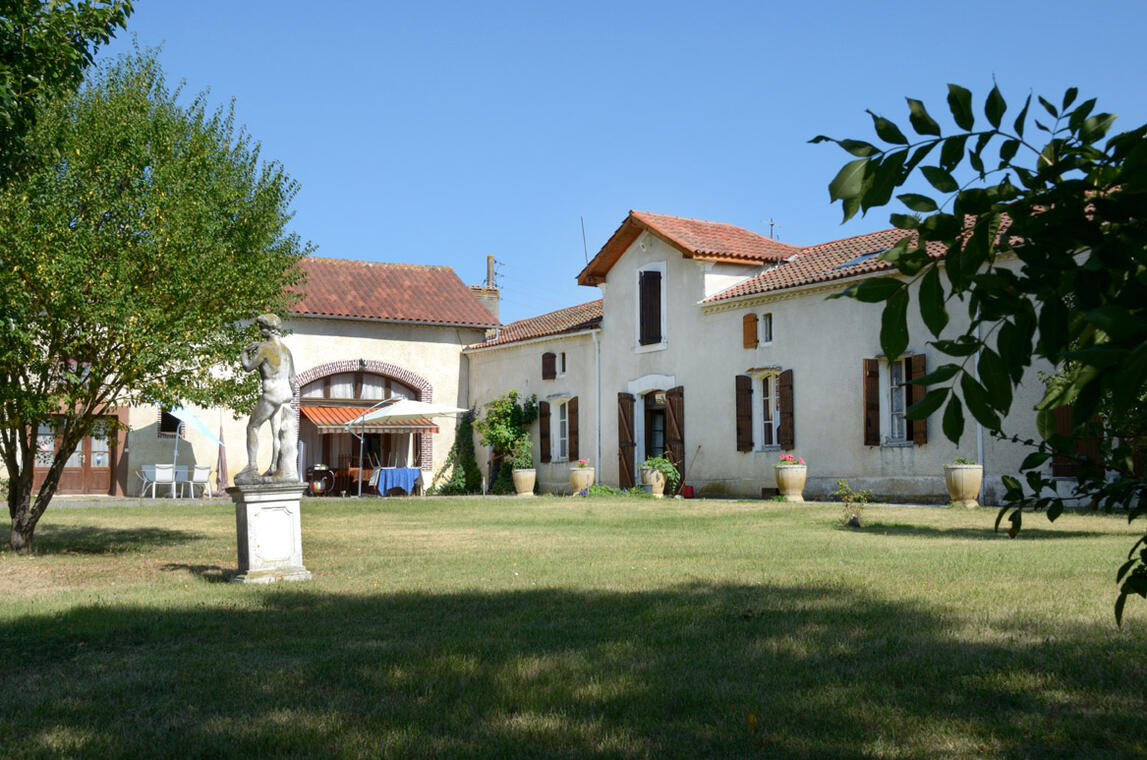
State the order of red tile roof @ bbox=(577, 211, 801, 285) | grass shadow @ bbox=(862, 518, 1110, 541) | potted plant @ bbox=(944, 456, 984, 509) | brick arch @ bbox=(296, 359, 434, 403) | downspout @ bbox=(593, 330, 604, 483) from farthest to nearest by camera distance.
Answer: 1. brick arch @ bbox=(296, 359, 434, 403)
2. downspout @ bbox=(593, 330, 604, 483)
3. red tile roof @ bbox=(577, 211, 801, 285)
4. potted plant @ bbox=(944, 456, 984, 509)
5. grass shadow @ bbox=(862, 518, 1110, 541)

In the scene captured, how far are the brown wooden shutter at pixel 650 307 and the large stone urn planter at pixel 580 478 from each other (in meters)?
3.24

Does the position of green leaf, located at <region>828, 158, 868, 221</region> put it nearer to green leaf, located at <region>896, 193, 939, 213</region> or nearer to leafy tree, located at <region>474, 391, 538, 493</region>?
green leaf, located at <region>896, 193, 939, 213</region>

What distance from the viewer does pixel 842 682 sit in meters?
4.30

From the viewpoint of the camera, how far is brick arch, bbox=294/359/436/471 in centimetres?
2608

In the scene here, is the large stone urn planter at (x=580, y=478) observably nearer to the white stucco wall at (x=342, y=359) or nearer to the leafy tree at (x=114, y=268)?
the white stucco wall at (x=342, y=359)

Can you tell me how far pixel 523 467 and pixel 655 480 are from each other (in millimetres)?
5046

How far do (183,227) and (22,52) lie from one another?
266cm

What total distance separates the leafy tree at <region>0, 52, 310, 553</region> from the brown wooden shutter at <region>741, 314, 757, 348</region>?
11.4 meters

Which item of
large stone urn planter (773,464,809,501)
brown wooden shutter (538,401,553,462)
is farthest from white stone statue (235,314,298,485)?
brown wooden shutter (538,401,553,462)

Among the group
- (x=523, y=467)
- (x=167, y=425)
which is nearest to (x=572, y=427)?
(x=523, y=467)

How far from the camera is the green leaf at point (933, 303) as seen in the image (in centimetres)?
199

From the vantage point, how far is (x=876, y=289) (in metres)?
1.98

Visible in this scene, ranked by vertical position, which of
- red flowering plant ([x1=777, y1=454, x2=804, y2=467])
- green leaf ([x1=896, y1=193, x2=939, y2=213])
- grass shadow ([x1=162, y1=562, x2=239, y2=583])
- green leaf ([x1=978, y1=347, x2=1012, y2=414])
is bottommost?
grass shadow ([x1=162, y1=562, x2=239, y2=583])

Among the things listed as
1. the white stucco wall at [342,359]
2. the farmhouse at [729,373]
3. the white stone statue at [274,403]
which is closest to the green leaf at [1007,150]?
the white stone statue at [274,403]
